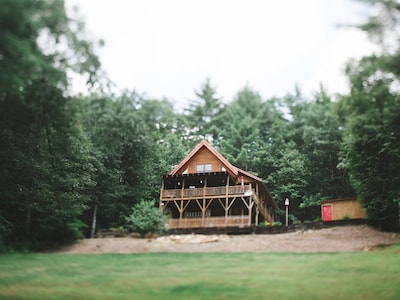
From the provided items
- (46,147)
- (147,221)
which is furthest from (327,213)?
(46,147)

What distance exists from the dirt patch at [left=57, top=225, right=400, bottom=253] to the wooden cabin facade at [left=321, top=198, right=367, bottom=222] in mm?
2860

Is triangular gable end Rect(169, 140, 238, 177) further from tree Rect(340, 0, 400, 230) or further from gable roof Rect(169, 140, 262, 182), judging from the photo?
tree Rect(340, 0, 400, 230)

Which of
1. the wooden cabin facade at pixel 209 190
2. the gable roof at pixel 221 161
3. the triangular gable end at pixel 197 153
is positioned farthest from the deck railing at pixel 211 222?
the triangular gable end at pixel 197 153

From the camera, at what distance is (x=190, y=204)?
116 ft

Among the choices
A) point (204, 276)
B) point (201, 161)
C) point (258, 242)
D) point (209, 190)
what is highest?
point (201, 161)

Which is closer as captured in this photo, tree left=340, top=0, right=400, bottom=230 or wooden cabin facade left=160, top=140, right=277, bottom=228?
tree left=340, top=0, right=400, bottom=230

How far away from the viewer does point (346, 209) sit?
29328 millimetres

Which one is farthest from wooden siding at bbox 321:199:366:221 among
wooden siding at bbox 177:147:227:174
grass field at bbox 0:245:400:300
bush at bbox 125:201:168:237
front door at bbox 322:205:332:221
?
bush at bbox 125:201:168:237

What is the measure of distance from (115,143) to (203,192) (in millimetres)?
7552

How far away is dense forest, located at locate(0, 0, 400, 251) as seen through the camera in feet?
53.5

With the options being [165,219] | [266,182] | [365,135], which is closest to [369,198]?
[365,135]

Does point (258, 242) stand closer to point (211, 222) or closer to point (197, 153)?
point (211, 222)

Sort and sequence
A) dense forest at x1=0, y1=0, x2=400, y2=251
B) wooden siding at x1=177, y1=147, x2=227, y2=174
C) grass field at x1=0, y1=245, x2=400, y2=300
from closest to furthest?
A: grass field at x1=0, y1=245, x2=400, y2=300 < dense forest at x1=0, y1=0, x2=400, y2=251 < wooden siding at x1=177, y1=147, x2=227, y2=174

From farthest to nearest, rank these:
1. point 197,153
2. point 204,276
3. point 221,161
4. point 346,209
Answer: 1. point 197,153
2. point 221,161
3. point 346,209
4. point 204,276
